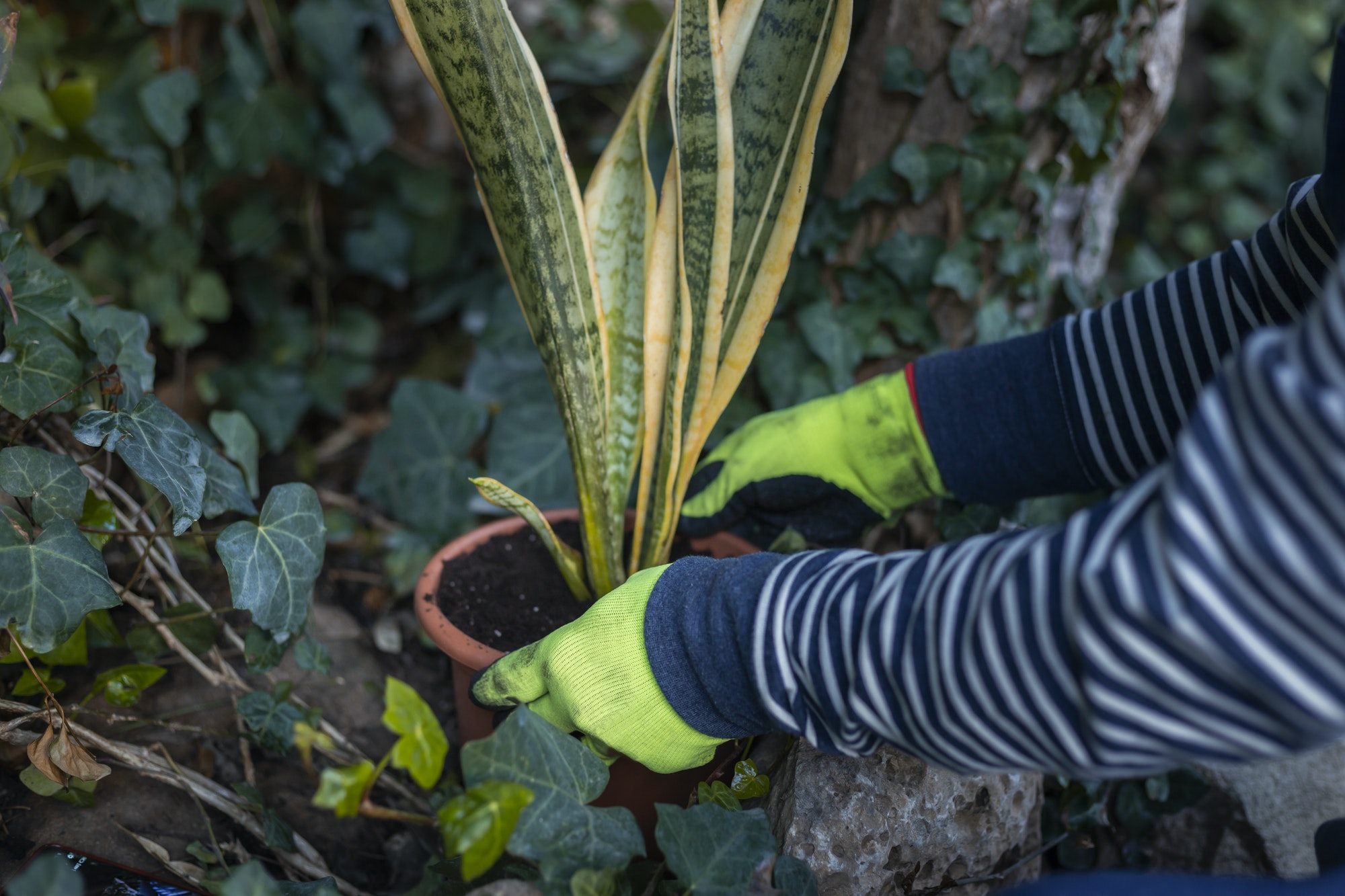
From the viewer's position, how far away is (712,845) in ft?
2.25

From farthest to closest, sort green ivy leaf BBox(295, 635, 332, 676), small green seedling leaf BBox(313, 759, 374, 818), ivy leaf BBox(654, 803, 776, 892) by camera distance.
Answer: green ivy leaf BBox(295, 635, 332, 676), ivy leaf BBox(654, 803, 776, 892), small green seedling leaf BBox(313, 759, 374, 818)

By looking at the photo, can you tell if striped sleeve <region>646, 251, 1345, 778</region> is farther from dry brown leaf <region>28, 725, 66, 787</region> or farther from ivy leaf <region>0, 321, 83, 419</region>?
ivy leaf <region>0, 321, 83, 419</region>

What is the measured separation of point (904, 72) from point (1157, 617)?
1.00 metres

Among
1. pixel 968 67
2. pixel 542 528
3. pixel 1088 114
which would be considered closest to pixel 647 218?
pixel 542 528

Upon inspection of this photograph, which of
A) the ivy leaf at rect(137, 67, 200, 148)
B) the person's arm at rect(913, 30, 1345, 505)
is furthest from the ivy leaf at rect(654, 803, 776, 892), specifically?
the ivy leaf at rect(137, 67, 200, 148)

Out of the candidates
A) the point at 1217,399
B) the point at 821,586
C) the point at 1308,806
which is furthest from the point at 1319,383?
the point at 1308,806

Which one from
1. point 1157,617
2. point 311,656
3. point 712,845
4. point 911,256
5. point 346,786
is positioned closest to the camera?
Answer: point 1157,617

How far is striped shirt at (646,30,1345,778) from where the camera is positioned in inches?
17.1

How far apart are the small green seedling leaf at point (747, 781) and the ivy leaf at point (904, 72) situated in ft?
3.09

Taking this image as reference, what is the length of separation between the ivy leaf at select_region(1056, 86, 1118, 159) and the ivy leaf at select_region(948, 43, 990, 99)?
0.12 m

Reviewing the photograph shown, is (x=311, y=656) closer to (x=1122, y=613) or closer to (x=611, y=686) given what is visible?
(x=611, y=686)

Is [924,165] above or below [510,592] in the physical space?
above

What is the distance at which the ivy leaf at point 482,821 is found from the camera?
56 centimetres

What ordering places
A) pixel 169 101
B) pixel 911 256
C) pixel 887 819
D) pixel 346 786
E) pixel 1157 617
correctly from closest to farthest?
pixel 1157 617 < pixel 346 786 < pixel 887 819 < pixel 911 256 < pixel 169 101
